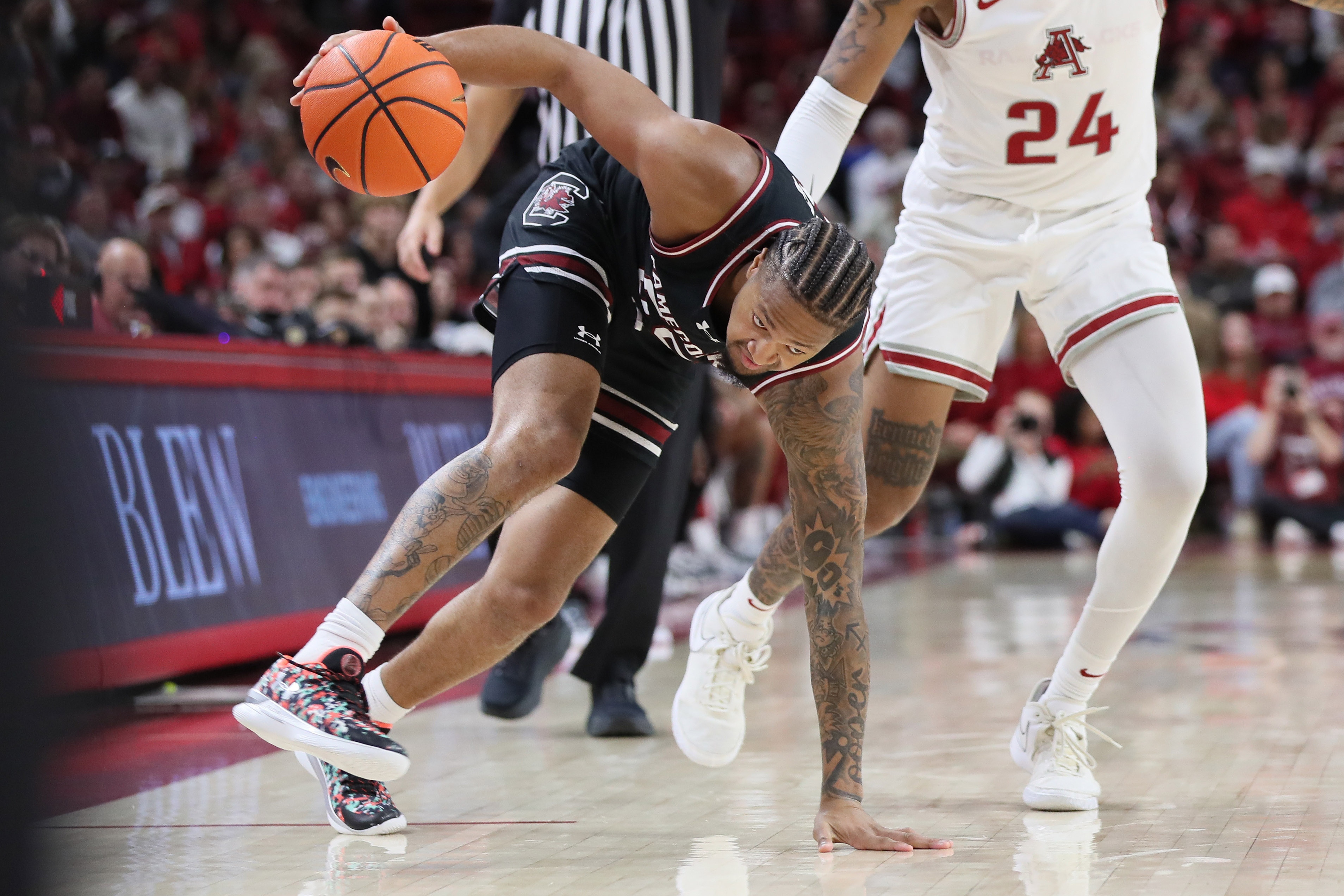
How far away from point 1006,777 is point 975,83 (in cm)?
168

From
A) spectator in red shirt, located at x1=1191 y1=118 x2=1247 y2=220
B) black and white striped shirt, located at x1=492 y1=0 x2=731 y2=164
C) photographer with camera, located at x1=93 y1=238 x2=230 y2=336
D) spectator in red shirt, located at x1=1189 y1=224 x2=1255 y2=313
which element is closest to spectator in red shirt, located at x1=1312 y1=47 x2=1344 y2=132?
spectator in red shirt, located at x1=1191 y1=118 x2=1247 y2=220

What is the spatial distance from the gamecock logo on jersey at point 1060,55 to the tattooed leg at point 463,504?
55.3 inches

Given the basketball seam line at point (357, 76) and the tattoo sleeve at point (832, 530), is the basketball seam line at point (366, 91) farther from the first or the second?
the tattoo sleeve at point (832, 530)

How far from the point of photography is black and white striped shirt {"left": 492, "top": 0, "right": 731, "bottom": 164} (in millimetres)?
4551

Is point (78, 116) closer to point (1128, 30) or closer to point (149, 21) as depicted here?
point (149, 21)

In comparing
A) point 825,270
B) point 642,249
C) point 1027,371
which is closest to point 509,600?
point 642,249

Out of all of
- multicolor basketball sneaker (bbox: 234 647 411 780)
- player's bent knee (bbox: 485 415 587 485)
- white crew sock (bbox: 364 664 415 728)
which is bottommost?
white crew sock (bbox: 364 664 415 728)

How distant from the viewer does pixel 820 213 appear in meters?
3.03

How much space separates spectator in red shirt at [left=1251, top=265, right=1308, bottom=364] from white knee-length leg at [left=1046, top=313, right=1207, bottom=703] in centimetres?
973

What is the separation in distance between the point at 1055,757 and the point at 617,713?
1.41 meters

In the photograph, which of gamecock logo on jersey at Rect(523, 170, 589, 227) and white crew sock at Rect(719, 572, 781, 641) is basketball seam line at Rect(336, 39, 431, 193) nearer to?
gamecock logo on jersey at Rect(523, 170, 589, 227)

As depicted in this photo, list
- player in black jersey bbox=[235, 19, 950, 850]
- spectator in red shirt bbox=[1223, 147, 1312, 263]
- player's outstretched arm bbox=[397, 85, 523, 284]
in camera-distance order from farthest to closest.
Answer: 1. spectator in red shirt bbox=[1223, 147, 1312, 263]
2. player's outstretched arm bbox=[397, 85, 523, 284]
3. player in black jersey bbox=[235, 19, 950, 850]

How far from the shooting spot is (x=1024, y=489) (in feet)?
38.1

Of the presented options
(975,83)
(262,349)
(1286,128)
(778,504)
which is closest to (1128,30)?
(975,83)
